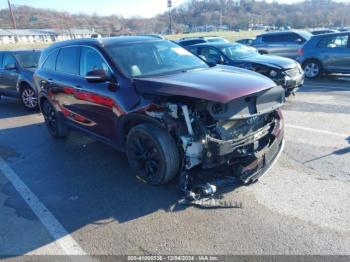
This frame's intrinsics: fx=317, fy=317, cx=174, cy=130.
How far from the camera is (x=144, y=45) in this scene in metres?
4.88

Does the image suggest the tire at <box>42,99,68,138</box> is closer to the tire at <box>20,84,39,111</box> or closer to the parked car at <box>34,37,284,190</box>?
the parked car at <box>34,37,284,190</box>

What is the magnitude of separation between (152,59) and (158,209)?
2212 mm

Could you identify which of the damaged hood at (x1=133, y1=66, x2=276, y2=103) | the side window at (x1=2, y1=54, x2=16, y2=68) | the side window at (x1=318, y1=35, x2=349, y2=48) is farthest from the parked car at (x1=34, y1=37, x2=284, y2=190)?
the side window at (x1=318, y1=35, x2=349, y2=48)

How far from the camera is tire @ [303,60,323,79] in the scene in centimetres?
1164

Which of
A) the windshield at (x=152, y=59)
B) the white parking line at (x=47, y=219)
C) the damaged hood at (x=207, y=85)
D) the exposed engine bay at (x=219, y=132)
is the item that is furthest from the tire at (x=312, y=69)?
the white parking line at (x=47, y=219)

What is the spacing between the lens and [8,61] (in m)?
9.50

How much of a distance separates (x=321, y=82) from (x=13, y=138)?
9.91m

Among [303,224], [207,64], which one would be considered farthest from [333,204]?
[207,64]

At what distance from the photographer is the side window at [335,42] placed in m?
11.1

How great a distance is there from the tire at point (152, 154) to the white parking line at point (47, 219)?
1.21m

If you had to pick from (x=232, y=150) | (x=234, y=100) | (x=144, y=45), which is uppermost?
(x=144, y=45)

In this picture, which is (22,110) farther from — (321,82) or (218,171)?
(321,82)

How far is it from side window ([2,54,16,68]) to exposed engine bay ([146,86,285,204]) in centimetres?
724

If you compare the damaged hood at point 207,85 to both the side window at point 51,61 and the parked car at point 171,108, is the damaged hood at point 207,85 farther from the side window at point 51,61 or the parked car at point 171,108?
the side window at point 51,61
